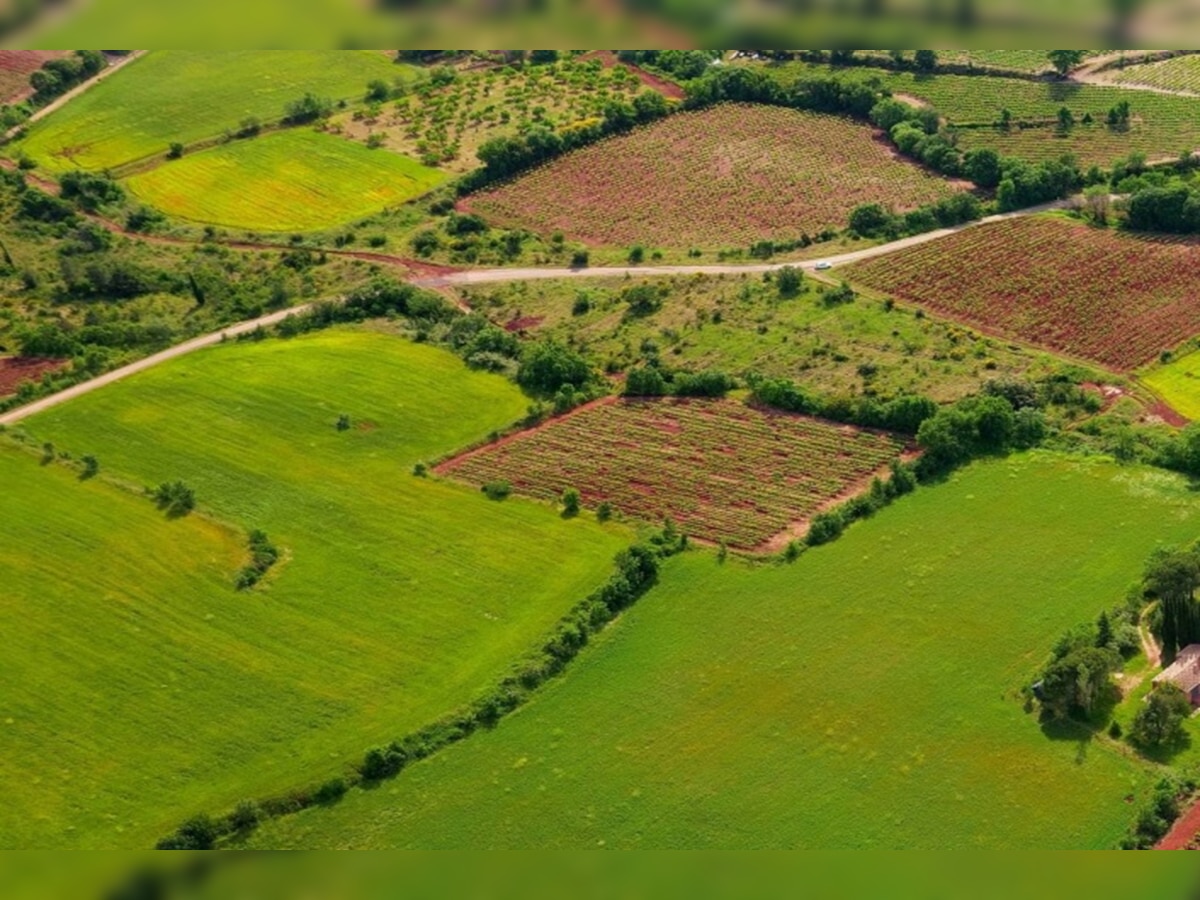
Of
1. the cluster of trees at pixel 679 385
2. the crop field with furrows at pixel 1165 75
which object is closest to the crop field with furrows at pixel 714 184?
the cluster of trees at pixel 679 385

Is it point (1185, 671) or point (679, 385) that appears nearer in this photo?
point (1185, 671)

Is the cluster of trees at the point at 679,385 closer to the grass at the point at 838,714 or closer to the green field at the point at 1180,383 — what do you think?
the grass at the point at 838,714

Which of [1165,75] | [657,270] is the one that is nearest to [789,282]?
[657,270]

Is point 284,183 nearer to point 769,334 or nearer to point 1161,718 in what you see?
point 769,334

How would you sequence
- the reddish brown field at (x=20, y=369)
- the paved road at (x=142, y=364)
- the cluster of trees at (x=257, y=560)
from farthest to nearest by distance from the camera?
the reddish brown field at (x=20, y=369) < the paved road at (x=142, y=364) < the cluster of trees at (x=257, y=560)

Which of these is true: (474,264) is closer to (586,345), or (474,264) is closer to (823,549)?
(586,345)

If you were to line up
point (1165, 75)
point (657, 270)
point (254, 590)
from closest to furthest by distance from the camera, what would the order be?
point (254, 590)
point (657, 270)
point (1165, 75)
